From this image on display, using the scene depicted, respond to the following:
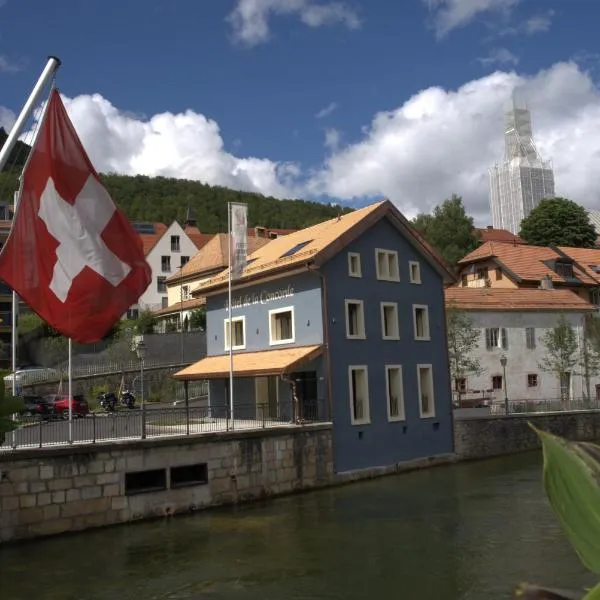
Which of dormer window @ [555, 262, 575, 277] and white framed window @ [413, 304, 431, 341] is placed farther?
dormer window @ [555, 262, 575, 277]

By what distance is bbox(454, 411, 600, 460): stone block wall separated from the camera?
3088 cm

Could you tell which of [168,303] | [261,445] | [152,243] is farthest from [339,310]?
[152,243]

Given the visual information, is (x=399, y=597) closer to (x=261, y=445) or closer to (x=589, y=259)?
(x=261, y=445)

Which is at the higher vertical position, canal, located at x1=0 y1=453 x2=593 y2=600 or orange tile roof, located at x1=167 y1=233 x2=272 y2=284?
orange tile roof, located at x1=167 y1=233 x2=272 y2=284

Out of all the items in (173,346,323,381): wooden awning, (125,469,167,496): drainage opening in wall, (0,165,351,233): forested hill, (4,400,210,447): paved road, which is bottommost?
(125,469,167,496): drainage opening in wall

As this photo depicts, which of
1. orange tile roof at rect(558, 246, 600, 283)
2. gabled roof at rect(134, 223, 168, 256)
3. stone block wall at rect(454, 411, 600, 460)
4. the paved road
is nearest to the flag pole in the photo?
the paved road

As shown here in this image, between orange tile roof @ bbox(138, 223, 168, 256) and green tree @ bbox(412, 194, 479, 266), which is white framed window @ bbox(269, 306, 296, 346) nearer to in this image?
orange tile roof @ bbox(138, 223, 168, 256)

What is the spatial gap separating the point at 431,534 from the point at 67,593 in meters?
8.87

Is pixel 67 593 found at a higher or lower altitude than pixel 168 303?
lower

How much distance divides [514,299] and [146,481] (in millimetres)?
28934

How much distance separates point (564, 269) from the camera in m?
51.1

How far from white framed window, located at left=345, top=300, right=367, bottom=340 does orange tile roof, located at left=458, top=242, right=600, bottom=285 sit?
24620 millimetres

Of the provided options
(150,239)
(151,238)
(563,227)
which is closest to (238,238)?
(150,239)

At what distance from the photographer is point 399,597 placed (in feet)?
44.2
